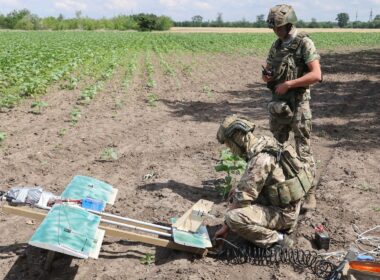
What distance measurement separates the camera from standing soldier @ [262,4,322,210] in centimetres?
470

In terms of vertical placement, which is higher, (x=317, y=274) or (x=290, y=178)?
(x=290, y=178)

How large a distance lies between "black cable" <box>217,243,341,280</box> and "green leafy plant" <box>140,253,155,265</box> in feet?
2.12

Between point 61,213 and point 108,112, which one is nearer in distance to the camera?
point 61,213

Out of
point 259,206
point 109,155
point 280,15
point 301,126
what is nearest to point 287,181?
point 259,206

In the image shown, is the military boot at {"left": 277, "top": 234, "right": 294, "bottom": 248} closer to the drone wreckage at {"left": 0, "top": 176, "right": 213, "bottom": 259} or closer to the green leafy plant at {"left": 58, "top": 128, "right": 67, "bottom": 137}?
the drone wreckage at {"left": 0, "top": 176, "right": 213, "bottom": 259}

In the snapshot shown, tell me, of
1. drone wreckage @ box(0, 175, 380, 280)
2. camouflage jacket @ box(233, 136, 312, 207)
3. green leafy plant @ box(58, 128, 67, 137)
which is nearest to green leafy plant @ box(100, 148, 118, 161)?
green leafy plant @ box(58, 128, 67, 137)

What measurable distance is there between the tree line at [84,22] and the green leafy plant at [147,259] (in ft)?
262

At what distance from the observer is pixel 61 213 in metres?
3.77

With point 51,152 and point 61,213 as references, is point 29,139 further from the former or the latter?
point 61,213

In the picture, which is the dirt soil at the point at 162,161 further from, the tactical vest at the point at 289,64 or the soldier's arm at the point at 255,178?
the tactical vest at the point at 289,64

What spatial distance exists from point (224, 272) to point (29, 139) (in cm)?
484

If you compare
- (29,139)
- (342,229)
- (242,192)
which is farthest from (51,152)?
(342,229)

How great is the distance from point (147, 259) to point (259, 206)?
118cm

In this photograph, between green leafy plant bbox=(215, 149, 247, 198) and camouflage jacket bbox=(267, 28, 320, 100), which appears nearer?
camouflage jacket bbox=(267, 28, 320, 100)
